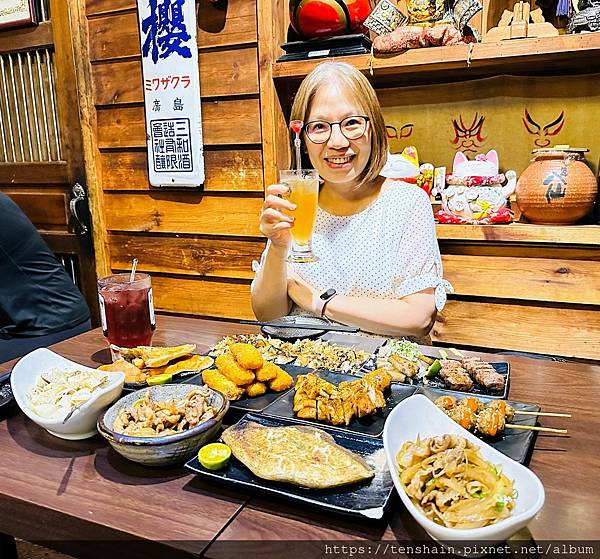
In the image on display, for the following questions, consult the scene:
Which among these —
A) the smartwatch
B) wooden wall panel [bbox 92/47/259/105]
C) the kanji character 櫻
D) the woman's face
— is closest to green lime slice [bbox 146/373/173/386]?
the smartwatch

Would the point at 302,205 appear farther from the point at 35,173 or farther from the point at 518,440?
the point at 35,173

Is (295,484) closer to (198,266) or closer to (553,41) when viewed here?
(553,41)

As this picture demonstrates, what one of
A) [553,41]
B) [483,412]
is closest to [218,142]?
[553,41]

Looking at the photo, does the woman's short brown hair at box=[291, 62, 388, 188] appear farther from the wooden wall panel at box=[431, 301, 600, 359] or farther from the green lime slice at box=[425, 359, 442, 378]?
the wooden wall panel at box=[431, 301, 600, 359]

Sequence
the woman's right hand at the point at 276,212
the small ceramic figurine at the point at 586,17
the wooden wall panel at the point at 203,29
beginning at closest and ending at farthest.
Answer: the woman's right hand at the point at 276,212
the small ceramic figurine at the point at 586,17
the wooden wall panel at the point at 203,29

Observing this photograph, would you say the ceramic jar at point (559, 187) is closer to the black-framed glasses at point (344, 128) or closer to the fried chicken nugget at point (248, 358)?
the black-framed glasses at point (344, 128)

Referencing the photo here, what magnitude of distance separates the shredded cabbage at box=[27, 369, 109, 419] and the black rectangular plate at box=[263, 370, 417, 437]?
1.17 ft

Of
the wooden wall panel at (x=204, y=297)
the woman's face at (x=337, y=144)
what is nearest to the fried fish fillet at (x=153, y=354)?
the woman's face at (x=337, y=144)

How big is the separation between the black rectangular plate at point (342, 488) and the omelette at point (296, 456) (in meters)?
0.01

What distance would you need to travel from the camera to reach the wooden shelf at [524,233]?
2.33 metres

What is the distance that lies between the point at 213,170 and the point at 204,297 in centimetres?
74

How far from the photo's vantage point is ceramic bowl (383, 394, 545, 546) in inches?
28.1

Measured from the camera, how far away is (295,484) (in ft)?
2.89

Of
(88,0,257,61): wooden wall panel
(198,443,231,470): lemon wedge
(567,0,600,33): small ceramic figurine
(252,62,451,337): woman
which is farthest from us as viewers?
(88,0,257,61): wooden wall panel
